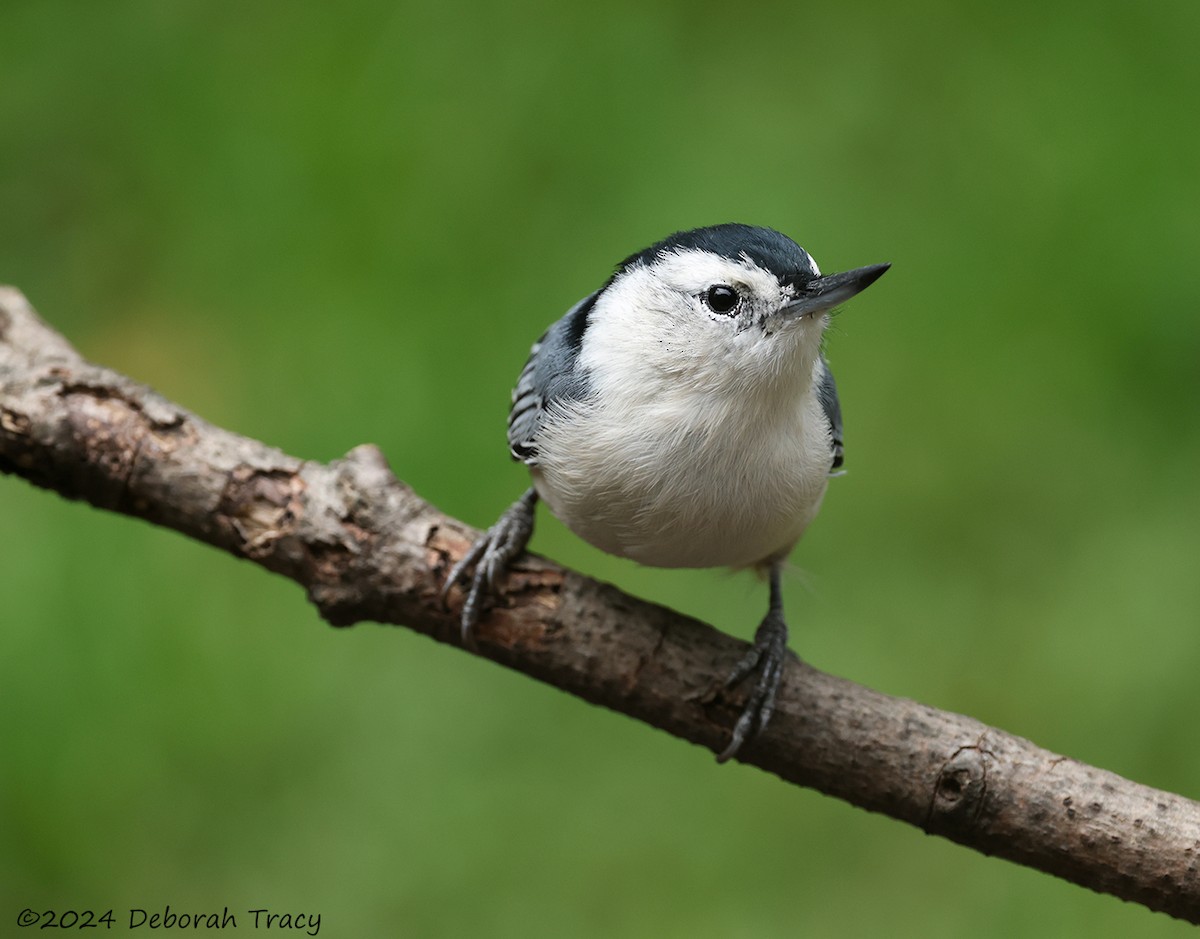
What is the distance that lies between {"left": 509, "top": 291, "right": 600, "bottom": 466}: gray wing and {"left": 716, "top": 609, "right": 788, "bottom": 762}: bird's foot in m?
0.41

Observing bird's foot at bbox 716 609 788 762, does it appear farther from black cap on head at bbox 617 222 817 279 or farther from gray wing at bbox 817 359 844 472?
black cap on head at bbox 617 222 817 279

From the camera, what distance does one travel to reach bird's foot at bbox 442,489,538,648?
5.54 feet

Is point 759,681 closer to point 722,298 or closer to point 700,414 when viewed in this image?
point 700,414

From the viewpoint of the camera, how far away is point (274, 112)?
276cm

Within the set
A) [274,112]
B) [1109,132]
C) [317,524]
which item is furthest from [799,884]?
[274,112]

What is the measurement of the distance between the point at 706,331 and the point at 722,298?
5cm

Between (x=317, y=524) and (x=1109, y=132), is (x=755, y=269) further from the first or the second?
(x=1109, y=132)

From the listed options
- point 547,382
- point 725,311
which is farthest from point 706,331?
point 547,382

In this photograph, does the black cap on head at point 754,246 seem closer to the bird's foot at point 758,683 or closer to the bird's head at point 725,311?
the bird's head at point 725,311

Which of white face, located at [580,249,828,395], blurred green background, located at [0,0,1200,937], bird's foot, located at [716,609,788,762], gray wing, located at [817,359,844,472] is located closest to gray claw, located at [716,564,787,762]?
bird's foot, located at [716,609,788,762]

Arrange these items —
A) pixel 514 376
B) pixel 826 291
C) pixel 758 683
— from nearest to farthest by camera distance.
→ pixel 826 291 → pixel 758 683 → pixel 514 376

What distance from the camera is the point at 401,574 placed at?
1.69 metres

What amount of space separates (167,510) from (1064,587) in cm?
177

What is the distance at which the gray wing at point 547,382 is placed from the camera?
5.43ft
